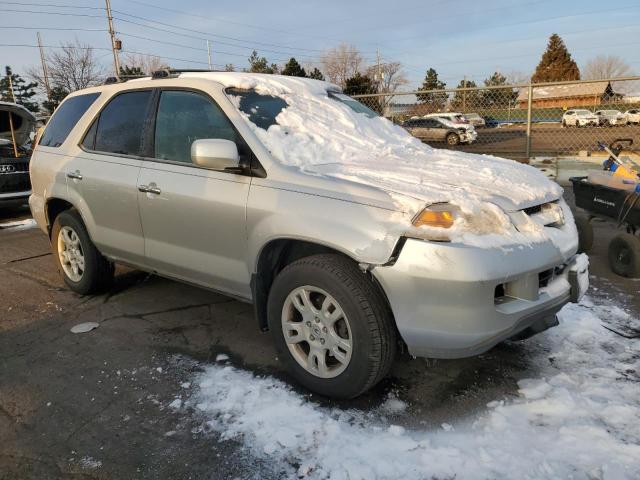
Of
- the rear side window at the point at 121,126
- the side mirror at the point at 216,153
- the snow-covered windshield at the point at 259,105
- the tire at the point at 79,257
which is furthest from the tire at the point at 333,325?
the tire at the point at 79,257

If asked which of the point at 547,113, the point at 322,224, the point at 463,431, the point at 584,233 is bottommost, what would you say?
the point at 463,431

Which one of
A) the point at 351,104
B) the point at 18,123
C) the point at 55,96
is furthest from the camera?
the point at 55,96

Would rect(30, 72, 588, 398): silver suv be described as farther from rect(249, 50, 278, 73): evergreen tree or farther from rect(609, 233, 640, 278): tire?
rect(249, 50, 278, 73): evergreen tree

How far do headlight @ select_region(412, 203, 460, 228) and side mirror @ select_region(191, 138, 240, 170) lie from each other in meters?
1.19

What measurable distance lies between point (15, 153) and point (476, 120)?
8.39 meters

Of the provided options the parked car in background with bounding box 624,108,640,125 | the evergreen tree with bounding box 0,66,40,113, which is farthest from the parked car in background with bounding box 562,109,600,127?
the evergreen tree with bounding box 0,66,40,113

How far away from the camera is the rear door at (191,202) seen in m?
3.22

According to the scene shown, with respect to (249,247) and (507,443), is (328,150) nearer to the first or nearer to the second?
(249,247)

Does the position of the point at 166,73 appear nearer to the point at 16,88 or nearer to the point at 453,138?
the point at 453,138

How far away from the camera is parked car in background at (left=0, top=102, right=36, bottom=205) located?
8.17m

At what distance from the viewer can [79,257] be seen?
4609 mm

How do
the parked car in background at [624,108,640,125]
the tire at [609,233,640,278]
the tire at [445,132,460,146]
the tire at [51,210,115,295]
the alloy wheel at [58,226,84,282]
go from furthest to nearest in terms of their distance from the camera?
the tire at [445,132,460,146]
the parked car in background at [624,108,640,125]
the tire at [609,233,640,278]
the alloy wheel at [58,226,84,282]
the tire at [51,210,115,295]

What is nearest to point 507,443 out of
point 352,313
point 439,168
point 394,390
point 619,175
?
point 394,390

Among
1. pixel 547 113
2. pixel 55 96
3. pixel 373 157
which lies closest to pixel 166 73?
pixel 373 157
